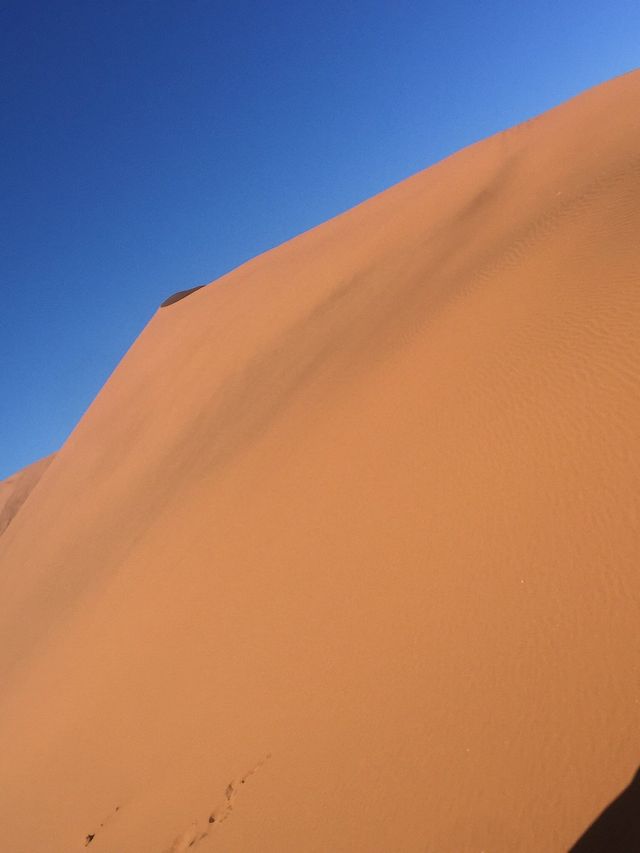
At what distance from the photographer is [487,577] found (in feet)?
12.2

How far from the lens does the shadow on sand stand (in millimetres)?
2262

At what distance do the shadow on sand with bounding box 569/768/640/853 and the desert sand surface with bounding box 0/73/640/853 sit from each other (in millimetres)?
42

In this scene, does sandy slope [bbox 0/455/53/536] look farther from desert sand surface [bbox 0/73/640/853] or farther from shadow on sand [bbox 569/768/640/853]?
shadow on sand [bbox 569/768/640/853]

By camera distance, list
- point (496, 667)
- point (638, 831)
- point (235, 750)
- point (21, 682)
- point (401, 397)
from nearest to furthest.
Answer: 1. point (638, 831)
2. point (496, 667)
3. point (235, 750)
4. point (401, 397)
5. point (21, 682)

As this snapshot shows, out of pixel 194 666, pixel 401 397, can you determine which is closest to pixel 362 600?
pixel 194 666

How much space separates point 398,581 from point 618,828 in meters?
1.99

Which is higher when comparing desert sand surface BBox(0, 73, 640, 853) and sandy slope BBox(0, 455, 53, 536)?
sandy slope BBox(0, 455, 53, 536)

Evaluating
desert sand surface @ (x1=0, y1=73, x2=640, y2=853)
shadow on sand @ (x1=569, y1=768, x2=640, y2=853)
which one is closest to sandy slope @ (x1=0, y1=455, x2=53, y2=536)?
desert sand surface @ (x1=0, y1=73, x2=640, y2=853)

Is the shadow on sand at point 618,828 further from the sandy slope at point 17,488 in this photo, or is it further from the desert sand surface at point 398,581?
the sandy slope at point 17,488

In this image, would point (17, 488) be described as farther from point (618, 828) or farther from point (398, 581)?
point (618, 828)

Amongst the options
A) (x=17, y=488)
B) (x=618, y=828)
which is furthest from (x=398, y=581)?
(x=17, y=488)

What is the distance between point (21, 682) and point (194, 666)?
382cm

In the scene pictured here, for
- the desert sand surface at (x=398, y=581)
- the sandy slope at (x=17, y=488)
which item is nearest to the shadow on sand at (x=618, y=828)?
the desert sand surface at (x=398, y=581)

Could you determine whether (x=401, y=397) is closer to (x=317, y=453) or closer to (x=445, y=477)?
(x=317, y=453)
